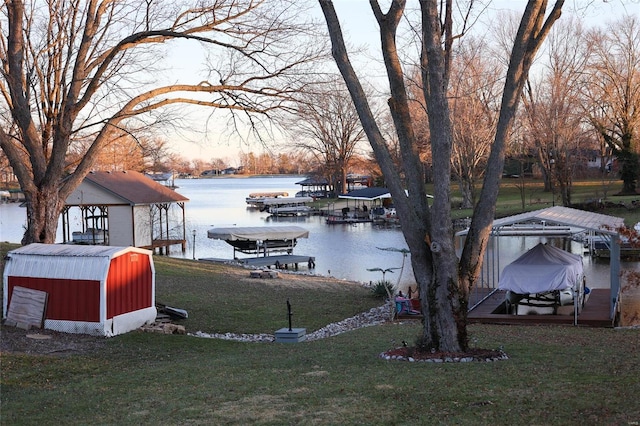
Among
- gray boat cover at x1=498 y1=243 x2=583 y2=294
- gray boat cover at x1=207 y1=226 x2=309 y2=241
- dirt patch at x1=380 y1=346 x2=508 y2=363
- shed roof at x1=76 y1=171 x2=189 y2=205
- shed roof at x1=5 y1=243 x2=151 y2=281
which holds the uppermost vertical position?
shed roof at x1=76 y1=171 x2=189 y2=205

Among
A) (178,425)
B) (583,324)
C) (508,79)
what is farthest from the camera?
(583,324)

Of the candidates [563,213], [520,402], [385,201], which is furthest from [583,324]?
[385,201]

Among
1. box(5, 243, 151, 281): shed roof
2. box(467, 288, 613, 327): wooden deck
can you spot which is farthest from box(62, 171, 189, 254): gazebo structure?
box(467, 288, 613, 327): wooden deck

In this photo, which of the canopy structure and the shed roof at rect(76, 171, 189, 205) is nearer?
the shed roof at rect(76, 171, 189, 205)

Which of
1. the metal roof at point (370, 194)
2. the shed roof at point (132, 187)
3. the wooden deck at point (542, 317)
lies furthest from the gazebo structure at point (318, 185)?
the wooden deck at point (542, 317)

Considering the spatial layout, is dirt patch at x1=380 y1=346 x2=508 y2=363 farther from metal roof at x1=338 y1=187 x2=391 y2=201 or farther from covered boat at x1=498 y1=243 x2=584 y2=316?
metal roof at x1=338 y1=187 x2=391 y2=201

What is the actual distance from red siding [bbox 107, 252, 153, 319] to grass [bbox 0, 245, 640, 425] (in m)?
0.81

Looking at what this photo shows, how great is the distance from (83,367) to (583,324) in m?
11.0

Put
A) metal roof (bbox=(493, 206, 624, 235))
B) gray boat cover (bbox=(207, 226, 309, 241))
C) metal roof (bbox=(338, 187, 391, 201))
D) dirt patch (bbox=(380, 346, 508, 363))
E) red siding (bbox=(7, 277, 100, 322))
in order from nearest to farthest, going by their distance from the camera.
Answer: dirt patch (bbox=(380, 346, 508, 363)) < red siding (bbox=(7, 277, 100, 322)) < metal roof (bbox=(493, 206, 624, 235)) < gray boat cover (bbox=(207, 226, 309, 241)) < metal roof (bbox=(338, 187, 391, 201))

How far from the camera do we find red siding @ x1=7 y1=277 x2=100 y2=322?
578 inches

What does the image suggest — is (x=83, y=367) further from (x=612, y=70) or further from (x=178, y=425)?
(x=612, y=70)

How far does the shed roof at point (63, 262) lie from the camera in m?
14.8

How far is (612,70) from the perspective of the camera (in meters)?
58.1

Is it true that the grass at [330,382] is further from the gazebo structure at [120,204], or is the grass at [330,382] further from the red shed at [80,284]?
the gazebo structure at [120,204]
